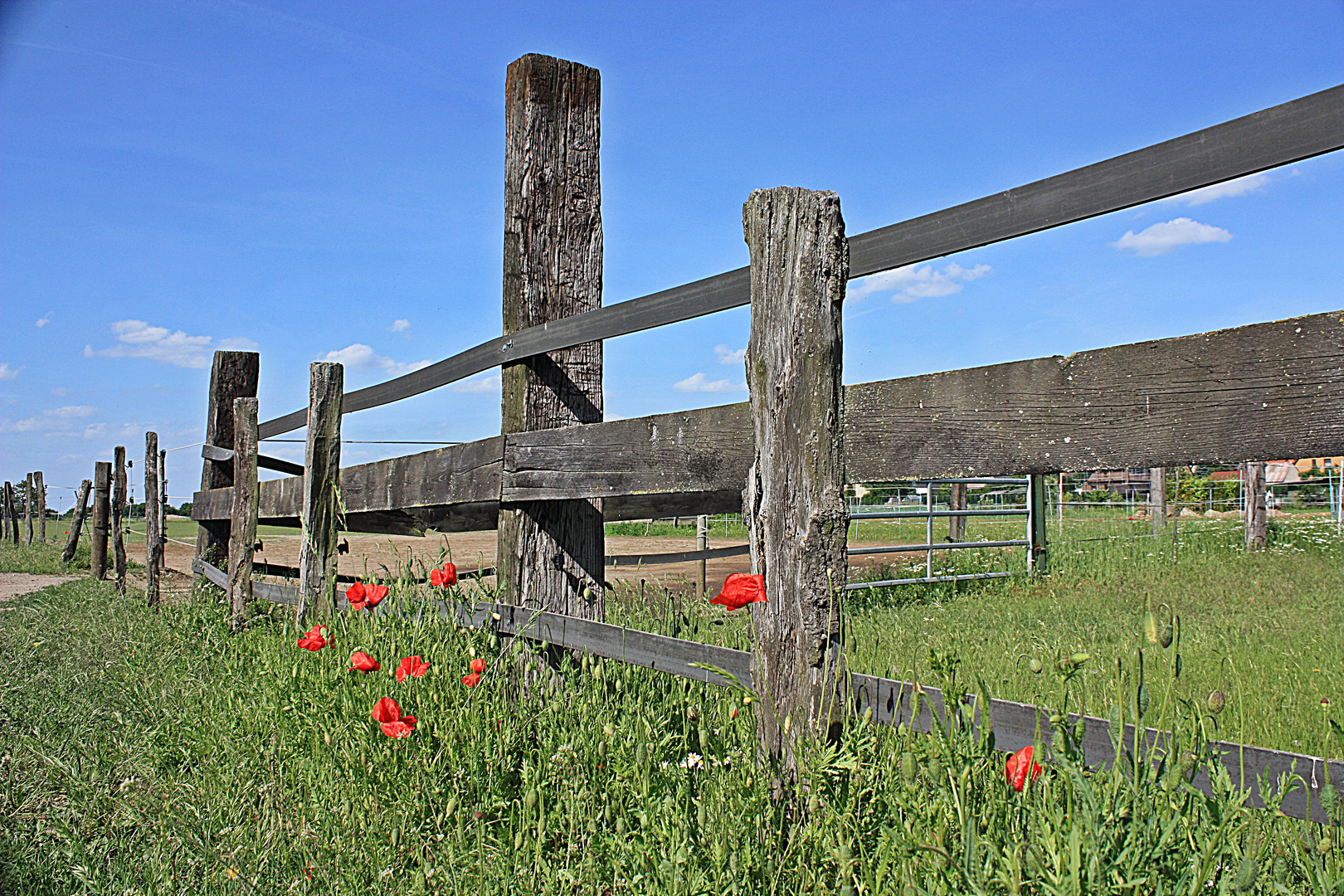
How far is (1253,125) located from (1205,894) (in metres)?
1.27

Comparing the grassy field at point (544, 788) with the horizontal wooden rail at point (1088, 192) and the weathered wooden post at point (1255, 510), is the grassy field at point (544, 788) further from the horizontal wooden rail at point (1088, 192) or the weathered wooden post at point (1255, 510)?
the weathered wooden post at point (1255, 510)

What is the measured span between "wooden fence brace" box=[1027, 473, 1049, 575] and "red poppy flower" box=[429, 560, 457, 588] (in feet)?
28.5

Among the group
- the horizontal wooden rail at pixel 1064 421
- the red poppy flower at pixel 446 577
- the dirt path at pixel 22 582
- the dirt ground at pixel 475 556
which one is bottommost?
the dirt ground at pixel 475 556

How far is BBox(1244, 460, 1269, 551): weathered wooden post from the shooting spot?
13.6 m

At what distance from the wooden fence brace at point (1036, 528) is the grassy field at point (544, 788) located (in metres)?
5.03

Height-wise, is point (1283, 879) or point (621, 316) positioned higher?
point (621, 316)

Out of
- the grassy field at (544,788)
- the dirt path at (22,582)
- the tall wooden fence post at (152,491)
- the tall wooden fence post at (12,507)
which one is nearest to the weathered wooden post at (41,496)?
the tall wooden fence post at (12,507)

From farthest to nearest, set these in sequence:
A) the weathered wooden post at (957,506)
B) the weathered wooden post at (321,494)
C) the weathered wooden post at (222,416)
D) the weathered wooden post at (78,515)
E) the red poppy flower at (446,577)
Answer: the weathered wooden post at (78,515) < the weathered wooden post at (957,506) < the weathered wooden post at (222,416) < the weathered wooden post at (321,494) < the red poppy flower at (446,577)

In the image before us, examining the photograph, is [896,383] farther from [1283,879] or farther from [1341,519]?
[1341,519]

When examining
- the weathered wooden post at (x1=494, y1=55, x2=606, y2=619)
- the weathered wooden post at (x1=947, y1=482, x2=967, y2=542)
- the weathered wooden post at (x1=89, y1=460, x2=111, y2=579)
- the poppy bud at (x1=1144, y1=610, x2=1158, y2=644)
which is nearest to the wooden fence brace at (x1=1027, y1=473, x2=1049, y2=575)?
the weathered wooden post at (x1=947, y1=482, x2=967, y2=542)

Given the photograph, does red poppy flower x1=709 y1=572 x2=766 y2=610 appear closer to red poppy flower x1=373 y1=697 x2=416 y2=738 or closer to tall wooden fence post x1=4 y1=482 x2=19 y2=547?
red poppy flower x1=373 y1=697 x2=416 y2=738

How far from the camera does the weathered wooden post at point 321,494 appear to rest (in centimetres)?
469

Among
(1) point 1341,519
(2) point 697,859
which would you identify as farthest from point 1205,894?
(1) point 1341,519

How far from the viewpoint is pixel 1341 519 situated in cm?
1809
